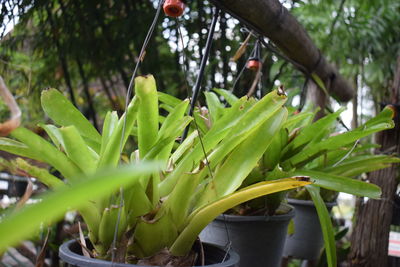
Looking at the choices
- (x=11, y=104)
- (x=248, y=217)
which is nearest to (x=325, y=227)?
(x=248, y=217)

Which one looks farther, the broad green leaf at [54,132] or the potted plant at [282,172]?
the potted plant at [282,172]

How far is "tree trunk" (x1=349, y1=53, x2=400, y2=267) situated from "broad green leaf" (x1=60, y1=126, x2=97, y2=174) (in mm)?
838

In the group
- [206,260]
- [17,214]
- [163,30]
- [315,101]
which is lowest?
[206,260]

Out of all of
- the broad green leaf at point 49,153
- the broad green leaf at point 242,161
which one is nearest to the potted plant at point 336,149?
the broad green leaf at point 242,161

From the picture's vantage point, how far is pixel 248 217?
22.7 inches

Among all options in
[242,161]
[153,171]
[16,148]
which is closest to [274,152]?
[242,161]

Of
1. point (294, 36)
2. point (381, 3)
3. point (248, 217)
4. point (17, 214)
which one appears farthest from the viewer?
point (381, 3)

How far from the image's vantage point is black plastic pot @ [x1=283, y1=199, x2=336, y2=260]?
91 centimetres

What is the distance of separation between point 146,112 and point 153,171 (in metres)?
0.07

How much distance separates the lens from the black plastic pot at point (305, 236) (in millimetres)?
910

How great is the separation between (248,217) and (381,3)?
1.57 m

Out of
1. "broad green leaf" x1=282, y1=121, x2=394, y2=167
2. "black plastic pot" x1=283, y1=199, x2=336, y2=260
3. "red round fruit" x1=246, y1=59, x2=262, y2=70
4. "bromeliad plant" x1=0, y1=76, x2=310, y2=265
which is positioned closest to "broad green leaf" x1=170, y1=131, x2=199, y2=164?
"bromeliad plant" x1=0, y1=76, x2=310, y2=265

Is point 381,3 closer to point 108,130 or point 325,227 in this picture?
point 325,227

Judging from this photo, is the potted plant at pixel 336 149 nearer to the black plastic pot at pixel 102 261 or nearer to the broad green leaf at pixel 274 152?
the broad green leaf at pixel 274 152
